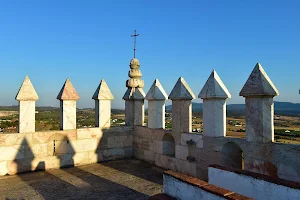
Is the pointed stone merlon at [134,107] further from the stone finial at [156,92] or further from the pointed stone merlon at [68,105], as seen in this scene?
the pointed stone merlon at [68,105]

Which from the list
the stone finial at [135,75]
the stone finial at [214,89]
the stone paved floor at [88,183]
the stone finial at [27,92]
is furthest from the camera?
the stone finial at [135,75]

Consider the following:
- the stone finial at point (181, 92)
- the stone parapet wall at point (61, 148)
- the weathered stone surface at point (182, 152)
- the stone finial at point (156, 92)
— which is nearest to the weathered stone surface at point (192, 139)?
the weathered stone surface at point (182, 152)

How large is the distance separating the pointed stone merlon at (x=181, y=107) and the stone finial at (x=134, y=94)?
2170mm

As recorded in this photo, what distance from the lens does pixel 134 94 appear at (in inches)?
A: 377

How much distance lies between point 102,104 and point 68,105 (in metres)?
1.14

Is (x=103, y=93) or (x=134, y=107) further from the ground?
(x=103, y=93)

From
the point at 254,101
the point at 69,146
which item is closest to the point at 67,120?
the point at 69,146

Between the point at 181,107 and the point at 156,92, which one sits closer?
the point at 181,107

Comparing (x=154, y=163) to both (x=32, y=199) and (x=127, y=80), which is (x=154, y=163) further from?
(x=32, y=199)

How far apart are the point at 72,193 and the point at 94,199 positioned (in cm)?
65

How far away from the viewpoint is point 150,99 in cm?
835

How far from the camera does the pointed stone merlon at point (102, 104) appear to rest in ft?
28.8

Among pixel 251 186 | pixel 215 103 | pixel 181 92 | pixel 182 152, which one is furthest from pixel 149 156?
pixel 251 186

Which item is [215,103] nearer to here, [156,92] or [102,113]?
[156,92]
